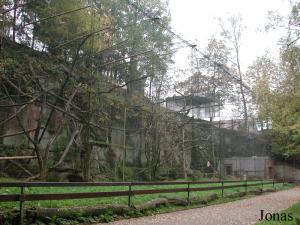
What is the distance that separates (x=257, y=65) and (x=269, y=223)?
62.2ft

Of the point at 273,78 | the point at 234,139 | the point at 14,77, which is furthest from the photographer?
the point at 234,139

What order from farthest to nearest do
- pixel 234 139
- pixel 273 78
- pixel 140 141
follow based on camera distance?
pixel 234 139, pixel 140 141, pixel 273 78

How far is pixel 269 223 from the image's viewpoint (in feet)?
29.3

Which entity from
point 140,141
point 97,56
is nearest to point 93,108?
point 97,56

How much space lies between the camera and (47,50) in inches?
777

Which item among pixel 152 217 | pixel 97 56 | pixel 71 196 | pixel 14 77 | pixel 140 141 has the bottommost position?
pixel 152 217

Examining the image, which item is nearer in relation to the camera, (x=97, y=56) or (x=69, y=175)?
(x=69, y=175)

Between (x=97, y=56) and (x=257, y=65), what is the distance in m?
11.6

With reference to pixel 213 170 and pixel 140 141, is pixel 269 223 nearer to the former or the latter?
pixel 140 141

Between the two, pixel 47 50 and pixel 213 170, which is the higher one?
pixel 47 50

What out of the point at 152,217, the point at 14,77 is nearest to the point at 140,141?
the point at 14,77

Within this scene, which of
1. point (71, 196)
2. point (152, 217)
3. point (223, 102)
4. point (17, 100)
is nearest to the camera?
point (71, 196)

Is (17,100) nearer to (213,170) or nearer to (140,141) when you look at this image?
(140,141)

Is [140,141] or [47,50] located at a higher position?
[47,50]
